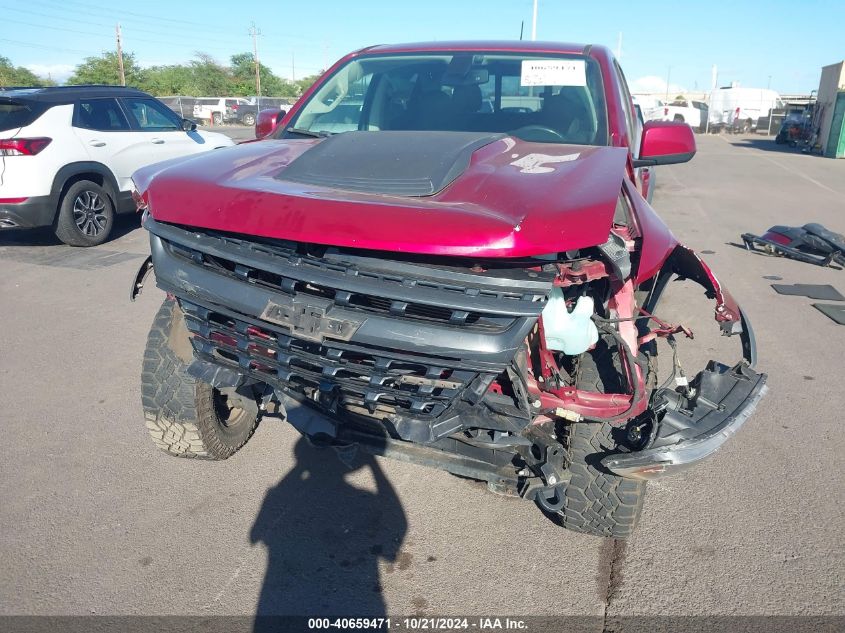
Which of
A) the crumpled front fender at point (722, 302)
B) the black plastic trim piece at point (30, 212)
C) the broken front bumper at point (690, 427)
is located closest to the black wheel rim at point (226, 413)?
the broken front bumper at point (690, 427)

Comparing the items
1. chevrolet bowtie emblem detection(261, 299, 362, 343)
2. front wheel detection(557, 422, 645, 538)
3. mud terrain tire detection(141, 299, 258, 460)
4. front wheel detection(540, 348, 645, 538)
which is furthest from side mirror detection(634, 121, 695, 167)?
mud terrain tire detection(141, 299, 258, 460)

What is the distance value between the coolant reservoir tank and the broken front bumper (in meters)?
0.31

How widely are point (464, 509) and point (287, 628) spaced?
95cm

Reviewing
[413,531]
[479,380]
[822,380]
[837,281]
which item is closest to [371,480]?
[413,531]

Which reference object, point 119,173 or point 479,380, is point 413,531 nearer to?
point 479,380

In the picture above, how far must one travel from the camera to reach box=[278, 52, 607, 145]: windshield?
3.24m

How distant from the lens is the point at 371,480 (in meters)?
3.06

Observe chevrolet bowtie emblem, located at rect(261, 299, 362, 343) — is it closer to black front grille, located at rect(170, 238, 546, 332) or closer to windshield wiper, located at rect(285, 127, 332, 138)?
black front grille, located at rect(170, 238, 546, 332)

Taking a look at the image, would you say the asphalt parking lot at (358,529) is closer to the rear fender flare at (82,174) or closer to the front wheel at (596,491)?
the front wheel at (596,491)

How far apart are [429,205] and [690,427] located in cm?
110

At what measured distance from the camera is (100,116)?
781 cm

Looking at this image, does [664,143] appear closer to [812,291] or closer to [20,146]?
[812,291]

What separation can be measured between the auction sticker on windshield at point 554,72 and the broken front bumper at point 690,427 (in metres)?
1.84

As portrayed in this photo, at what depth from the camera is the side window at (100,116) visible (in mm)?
7508
